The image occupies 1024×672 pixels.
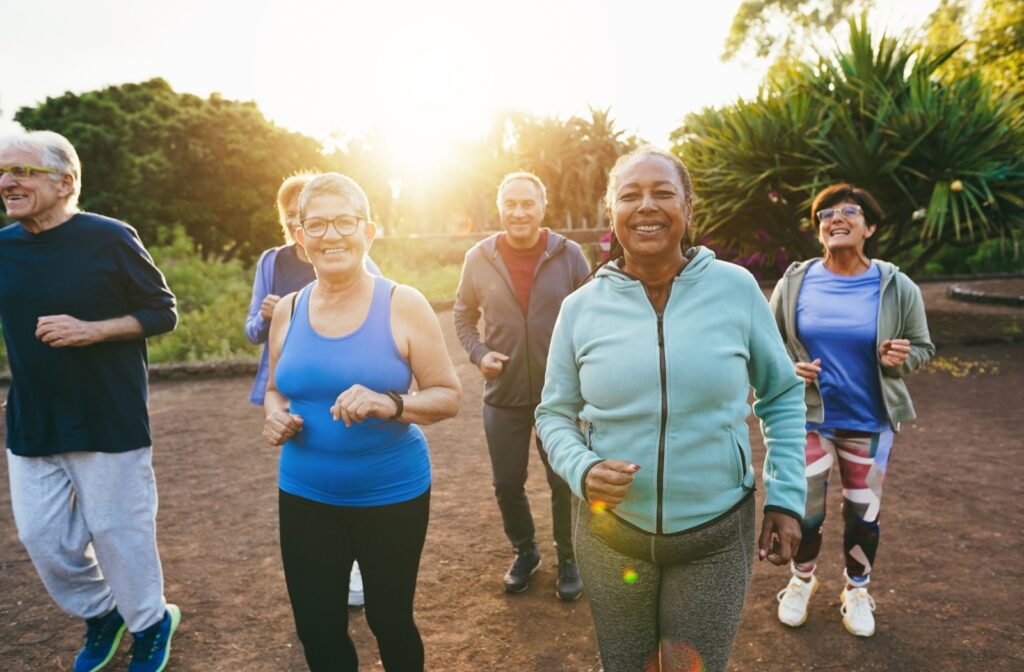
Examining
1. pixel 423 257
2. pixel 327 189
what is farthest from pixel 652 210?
pixel 423 257

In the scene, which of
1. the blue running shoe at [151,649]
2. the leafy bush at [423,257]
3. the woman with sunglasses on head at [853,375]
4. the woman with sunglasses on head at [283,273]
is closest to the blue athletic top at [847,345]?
the woman with sunglasses on head at [853,375]

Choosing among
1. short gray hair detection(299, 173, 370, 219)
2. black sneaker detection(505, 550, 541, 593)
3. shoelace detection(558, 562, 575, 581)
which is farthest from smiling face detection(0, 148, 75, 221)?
shoelace detection(558, 562, 575, 581)

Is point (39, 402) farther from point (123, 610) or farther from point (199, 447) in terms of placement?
point (199, 447)

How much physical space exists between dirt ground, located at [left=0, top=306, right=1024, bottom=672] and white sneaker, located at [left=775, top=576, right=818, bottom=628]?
50mm

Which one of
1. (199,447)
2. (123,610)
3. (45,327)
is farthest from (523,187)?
(199,447)

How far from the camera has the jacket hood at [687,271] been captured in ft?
5.95

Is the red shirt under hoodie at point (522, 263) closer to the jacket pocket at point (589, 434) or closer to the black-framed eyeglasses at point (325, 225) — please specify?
the black-framed eyeglasses at point (325, 225)

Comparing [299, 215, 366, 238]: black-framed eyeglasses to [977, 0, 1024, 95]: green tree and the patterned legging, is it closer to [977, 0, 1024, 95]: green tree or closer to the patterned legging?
the patterned legging

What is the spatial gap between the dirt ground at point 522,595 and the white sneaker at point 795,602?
0.17 ft

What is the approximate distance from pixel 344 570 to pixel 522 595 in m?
1.65

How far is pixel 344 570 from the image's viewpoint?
2223 mm

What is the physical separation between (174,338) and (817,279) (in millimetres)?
11552

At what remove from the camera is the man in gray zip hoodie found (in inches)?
136

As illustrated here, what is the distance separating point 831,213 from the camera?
3.19m
